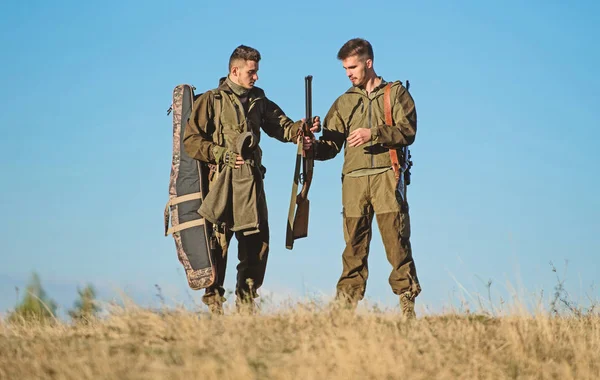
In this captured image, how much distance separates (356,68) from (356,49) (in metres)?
0.21

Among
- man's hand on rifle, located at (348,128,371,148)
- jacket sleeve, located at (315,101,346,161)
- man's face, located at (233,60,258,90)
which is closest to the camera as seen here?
man's hand on rifle, located at (348,128,371,148)

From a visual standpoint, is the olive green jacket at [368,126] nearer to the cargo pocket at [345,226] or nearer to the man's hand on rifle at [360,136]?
the man's hand on rifle at [360,136]

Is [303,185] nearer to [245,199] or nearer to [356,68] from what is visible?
[245,199]

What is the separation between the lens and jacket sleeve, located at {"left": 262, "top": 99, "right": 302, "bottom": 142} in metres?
9.30

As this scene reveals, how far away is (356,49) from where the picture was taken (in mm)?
9031

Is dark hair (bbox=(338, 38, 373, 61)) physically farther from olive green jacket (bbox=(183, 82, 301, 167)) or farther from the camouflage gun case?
the camouflage gun case

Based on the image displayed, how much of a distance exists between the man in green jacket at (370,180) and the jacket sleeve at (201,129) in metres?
1.22

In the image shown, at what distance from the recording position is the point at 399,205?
8852mm

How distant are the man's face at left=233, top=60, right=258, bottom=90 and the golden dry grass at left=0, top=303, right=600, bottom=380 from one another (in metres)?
2.70

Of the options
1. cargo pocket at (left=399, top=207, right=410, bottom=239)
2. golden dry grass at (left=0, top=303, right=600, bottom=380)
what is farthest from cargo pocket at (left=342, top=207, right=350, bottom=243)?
golden dry grass at (left=0, top=303, right=600, bottom=380)

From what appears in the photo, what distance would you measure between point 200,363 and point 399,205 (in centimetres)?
355

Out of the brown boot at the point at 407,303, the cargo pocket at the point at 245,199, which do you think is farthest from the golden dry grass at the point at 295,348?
the cargo pocket at the point at 245,199

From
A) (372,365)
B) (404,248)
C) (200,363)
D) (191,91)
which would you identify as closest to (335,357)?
(372,365)

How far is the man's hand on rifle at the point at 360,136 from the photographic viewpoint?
8.65 metres
